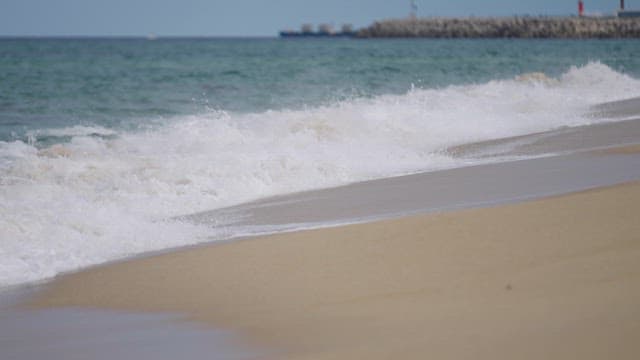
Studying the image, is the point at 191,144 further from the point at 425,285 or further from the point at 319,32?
the point at 319,32

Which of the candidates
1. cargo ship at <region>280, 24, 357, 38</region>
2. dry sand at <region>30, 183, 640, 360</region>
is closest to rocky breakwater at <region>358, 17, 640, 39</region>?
cargo ship at <region>280, 24, 357, 38</region>

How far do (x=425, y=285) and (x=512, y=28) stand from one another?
352 feet

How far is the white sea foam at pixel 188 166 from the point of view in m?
7.77

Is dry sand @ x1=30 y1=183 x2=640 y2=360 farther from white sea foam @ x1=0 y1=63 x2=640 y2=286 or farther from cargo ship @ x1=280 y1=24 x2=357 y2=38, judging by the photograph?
cargo ship @ x1=280 y1=24 x2=357 y2=38

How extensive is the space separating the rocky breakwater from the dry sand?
92.4 metres

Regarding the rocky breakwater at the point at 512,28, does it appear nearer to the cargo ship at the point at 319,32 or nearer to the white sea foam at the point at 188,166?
the cargo ship at the point at 319,32

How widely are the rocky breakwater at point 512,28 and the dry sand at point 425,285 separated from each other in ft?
303

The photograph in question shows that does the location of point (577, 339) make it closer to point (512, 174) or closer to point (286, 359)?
point (286, 359)


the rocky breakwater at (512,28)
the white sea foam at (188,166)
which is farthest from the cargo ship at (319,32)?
the white sea foam at (188,166)

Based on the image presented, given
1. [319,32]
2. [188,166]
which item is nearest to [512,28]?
[319,32]

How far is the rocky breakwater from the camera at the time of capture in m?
97.4

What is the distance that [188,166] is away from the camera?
36.4 ft

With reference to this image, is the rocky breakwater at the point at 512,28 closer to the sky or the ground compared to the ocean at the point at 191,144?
closer to the ground

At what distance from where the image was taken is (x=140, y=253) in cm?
744
